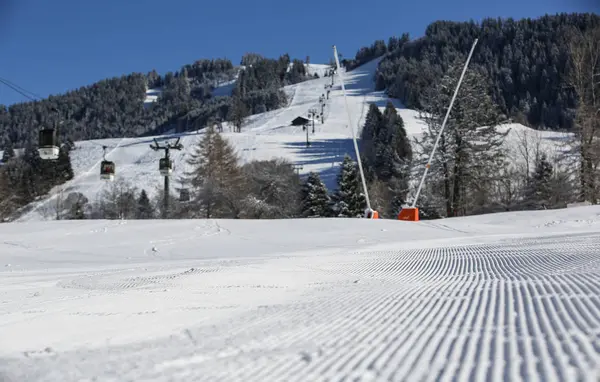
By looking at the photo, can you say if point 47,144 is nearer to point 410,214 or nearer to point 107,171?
point 107,171

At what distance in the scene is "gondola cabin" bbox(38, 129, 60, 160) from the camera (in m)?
13.0

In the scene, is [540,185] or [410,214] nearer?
[410,214]

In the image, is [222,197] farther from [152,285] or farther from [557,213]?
[152,285]

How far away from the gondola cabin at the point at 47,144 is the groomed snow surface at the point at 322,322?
768 cm

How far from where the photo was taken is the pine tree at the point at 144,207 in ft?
176

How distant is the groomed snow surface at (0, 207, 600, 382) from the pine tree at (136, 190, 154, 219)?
162 ft

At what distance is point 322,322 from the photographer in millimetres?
3002

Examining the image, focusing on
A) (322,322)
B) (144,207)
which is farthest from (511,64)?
(322,322)

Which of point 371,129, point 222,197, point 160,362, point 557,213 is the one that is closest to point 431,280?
point 160,362

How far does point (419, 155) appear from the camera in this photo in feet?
84.3

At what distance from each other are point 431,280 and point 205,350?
3.03 m

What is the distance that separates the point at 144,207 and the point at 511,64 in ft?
437

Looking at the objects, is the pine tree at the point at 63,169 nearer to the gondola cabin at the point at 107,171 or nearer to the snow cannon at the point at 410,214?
the gondola cabin at the point at 107,171

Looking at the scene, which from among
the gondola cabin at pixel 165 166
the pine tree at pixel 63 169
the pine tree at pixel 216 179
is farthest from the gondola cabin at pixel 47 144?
the pine tree at pixel 63 169
